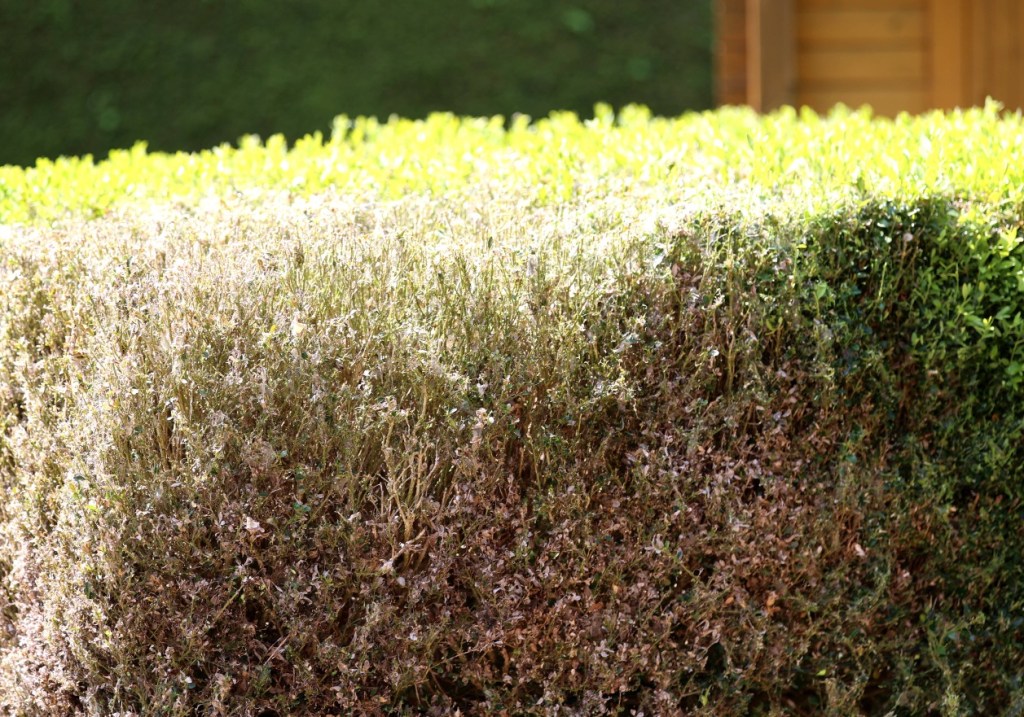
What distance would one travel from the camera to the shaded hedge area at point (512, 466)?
9.21ft

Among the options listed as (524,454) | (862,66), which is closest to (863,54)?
(862,66)

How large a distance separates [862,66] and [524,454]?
7484 millimetres

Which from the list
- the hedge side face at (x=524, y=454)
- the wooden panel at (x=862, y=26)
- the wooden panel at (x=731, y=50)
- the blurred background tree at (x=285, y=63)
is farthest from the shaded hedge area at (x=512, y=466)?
the wooden panel at (x=862, y=26)

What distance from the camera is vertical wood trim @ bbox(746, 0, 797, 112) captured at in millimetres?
8891

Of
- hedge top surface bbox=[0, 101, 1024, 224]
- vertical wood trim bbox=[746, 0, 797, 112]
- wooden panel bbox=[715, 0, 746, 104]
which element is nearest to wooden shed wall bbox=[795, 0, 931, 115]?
vertical wood trim bbox=[746, 0, 797, 112]

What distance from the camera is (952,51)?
368 inches

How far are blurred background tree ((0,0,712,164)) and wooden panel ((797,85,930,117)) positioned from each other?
4.17ft

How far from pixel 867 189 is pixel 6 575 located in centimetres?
260

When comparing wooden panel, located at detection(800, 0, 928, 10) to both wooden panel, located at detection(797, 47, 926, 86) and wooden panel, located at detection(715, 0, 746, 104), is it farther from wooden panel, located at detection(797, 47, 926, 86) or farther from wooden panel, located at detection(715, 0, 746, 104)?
wooden panel, located at detection(715, 0, 746, 104)

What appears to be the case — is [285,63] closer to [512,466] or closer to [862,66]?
[862,66]

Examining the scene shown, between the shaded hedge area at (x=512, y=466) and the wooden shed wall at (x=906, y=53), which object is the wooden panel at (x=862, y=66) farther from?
the shaded hedge area at (x=512, y=466)

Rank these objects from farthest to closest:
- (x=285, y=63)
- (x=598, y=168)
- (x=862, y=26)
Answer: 1. (x=862, y=26)
2. (x=285, y=63)
3. (x=598, y=168)

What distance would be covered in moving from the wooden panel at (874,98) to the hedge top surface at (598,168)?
464 centimetres

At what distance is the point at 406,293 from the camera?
9.85ft
